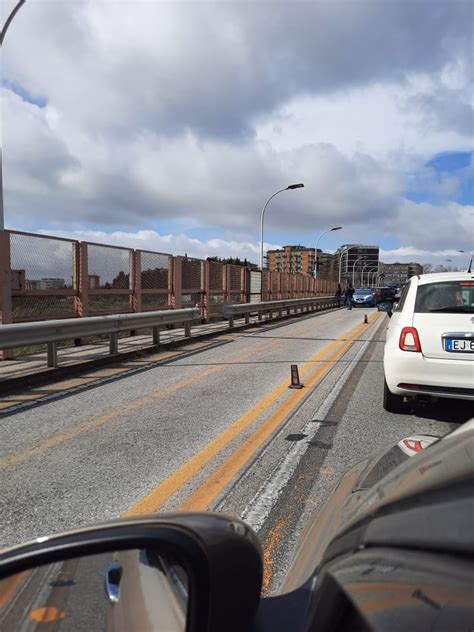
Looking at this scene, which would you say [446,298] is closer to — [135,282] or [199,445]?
[199,445]

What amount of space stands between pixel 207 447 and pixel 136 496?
1.16 meters

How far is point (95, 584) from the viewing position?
1073mm

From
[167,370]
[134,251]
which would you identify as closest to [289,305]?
[134,251]

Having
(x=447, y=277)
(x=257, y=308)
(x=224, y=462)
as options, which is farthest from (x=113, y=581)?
(x=257, y=308)

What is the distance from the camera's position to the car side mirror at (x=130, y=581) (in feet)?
3.43

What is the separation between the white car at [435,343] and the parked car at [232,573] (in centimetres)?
403

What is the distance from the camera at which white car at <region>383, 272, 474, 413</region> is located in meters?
4.94

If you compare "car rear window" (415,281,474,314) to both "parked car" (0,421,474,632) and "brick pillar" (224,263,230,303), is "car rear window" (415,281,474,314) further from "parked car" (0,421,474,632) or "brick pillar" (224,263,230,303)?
"brick pillar" (224,263,230,303)

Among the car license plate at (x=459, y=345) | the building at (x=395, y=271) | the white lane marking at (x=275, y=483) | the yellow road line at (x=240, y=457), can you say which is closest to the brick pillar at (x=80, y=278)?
the yellow road line at (x=240, y=457)

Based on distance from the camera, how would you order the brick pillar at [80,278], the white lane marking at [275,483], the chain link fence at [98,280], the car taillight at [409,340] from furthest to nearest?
the brick pillar at [80,278] < the chain link fence at [98,280] < the car taillight at [409,340] < the white lane marking at [275,483]

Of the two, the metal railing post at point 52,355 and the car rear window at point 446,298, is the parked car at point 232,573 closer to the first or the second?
the car rear window at point 446,298

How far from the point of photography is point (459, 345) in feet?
16.3

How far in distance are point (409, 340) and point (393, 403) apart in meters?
0.91

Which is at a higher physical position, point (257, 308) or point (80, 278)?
point (80, 278)
